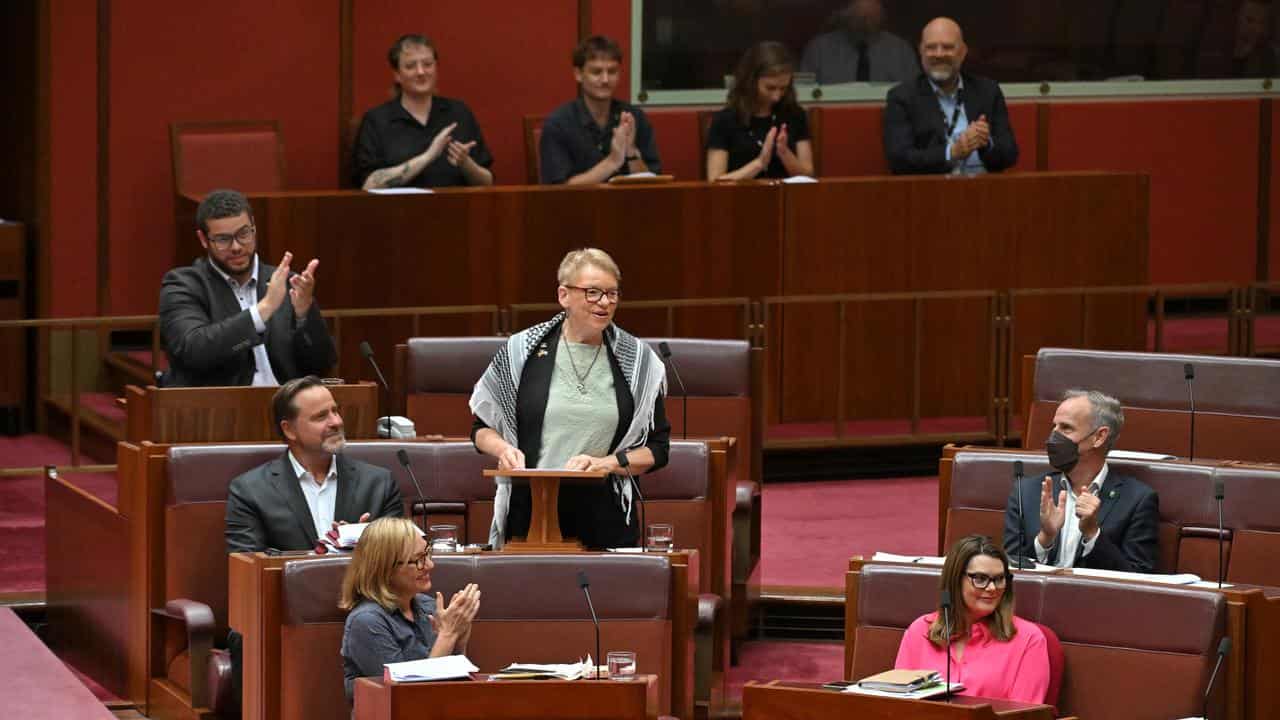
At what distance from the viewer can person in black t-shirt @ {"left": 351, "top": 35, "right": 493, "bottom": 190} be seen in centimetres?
851

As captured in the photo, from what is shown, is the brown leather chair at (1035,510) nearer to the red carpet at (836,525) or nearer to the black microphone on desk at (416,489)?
the red carpet at (836,525)

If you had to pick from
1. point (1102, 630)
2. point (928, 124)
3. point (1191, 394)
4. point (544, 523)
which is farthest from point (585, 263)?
point (928, 124)

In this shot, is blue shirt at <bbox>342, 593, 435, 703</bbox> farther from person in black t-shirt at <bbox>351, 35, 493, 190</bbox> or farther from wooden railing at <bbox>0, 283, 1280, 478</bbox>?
person in black t-shirt at <bbox>351, 35, 493, 190</bbox>

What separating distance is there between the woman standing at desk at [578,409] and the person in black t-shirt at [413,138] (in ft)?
9.93

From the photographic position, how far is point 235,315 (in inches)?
252

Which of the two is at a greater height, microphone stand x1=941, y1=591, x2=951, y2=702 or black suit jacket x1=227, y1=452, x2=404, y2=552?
black suit jacket x1=227, y1=452, x2=404, y2=552

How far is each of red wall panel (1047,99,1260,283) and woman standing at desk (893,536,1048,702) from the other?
18.8 feet

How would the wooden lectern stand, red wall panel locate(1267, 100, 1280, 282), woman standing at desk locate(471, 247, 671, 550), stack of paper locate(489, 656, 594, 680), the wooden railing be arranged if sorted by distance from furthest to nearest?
red wall panel locate(1267, 100, 1280, 282), the wooden railing, woman standing at desk locate(471, 247, 671, 550), the wooden lectern stand, stack of paper locate(489, 656, 594, 680)

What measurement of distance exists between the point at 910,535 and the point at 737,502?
1206 millimetres

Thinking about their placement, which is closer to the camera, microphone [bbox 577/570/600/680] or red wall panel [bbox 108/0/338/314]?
microphone [bbox 577/570/600/680]

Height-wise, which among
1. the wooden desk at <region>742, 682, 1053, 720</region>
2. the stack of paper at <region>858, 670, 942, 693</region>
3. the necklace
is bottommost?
the wooden desk at <region>742, 682, 1053, 720</region>

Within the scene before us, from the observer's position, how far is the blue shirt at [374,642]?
16.5 ft

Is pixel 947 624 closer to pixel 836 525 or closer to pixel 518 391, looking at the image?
pixel 518 391

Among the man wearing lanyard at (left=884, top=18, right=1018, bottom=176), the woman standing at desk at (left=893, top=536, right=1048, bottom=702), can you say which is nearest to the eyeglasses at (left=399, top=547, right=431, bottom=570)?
the woman standing at desk at (left=893, top=536, right=1048, bottom=702)
